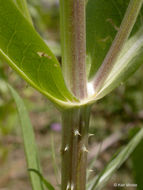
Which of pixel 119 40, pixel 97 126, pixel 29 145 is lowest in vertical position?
pixel 97 126

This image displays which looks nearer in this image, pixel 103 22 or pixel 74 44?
pixel 74 44

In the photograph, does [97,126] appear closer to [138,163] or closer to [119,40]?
[138,163]

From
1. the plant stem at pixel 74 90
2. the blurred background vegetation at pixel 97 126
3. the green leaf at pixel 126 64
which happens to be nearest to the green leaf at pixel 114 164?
the plant stem at pixel 74 90

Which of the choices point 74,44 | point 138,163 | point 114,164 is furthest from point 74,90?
point 138,163

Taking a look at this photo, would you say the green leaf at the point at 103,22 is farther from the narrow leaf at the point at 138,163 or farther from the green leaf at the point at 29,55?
the narrow leaf at the point at 138,163

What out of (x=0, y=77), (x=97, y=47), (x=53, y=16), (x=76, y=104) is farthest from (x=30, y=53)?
(x=53, y=16)

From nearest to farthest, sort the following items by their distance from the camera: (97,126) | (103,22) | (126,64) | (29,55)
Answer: (29,55), (126,64), (103,22), (97,126)

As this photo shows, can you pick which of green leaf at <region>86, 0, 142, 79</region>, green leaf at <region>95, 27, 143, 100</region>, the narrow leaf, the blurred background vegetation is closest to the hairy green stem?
green leaf at <region>95, 27, 143, 100</region>

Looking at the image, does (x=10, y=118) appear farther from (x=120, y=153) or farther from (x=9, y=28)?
(x=9, y=28)
